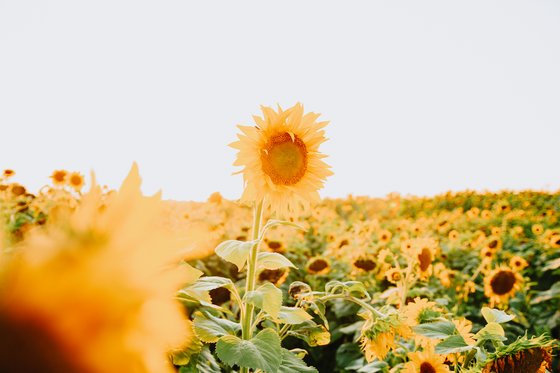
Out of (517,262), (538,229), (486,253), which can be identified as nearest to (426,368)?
(517,262)

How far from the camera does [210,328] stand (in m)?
1.31

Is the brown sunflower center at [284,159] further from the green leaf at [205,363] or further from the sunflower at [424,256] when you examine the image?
the sunflower at [424,256]

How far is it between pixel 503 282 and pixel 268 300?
3342mm

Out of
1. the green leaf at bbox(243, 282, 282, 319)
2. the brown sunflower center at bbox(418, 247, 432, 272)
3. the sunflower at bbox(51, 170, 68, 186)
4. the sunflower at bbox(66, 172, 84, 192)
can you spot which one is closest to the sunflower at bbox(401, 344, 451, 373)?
the green leaf at bbox(243, 282, 282, 319)

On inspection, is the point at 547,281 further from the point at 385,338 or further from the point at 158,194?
the point at 158,194

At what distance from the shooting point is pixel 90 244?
28cm

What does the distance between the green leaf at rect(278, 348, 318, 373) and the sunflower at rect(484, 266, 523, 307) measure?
3.01 meters

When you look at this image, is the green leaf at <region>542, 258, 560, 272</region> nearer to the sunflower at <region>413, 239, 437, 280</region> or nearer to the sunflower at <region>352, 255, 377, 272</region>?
the sunflower at <region>413, 239, 437, 280</region>

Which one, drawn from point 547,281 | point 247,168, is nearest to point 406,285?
point 247,168

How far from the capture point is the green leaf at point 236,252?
4.23 ft

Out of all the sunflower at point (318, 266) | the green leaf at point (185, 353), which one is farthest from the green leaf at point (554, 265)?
the green leaf at point (185, 353)

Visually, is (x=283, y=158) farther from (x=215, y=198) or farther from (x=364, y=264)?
(x=215, y=198)

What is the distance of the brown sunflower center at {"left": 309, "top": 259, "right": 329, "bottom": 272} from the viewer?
3.93 m

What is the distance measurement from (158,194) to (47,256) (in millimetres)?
101
